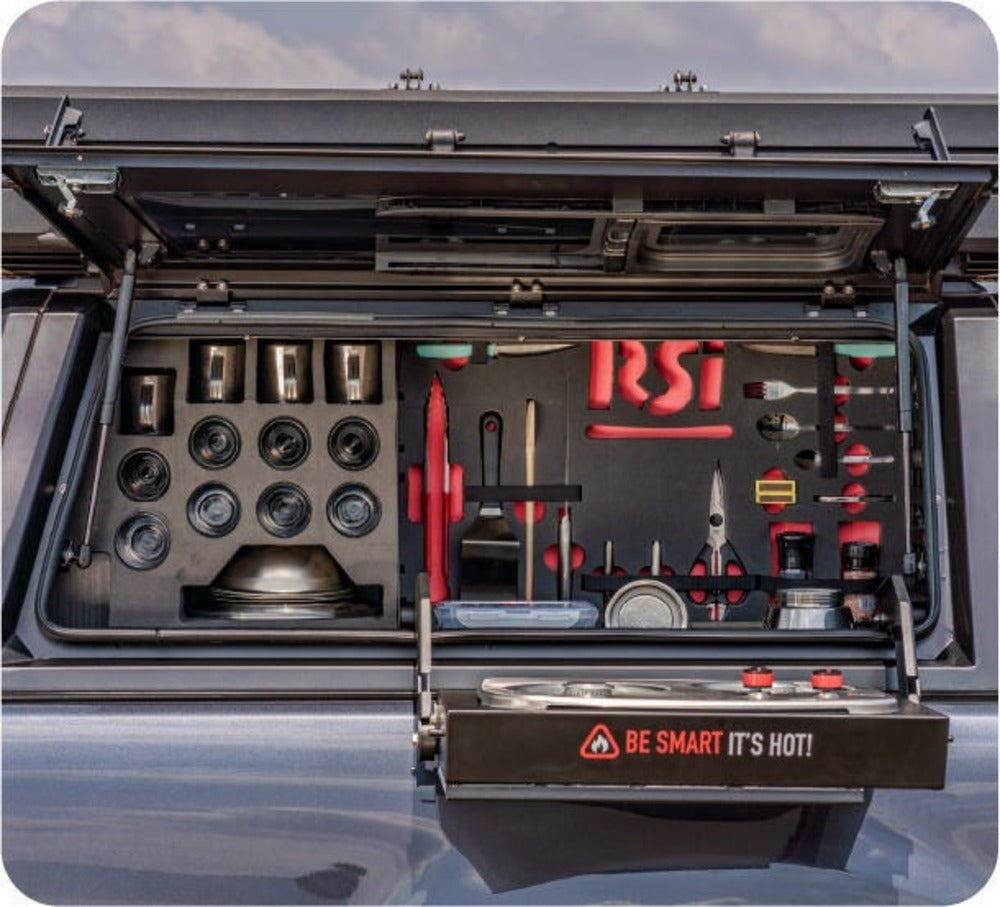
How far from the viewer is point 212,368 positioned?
355cm

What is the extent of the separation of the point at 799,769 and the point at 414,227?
135 centimetres

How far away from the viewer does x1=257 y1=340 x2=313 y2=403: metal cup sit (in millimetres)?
3578

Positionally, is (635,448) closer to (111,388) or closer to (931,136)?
(931,136)

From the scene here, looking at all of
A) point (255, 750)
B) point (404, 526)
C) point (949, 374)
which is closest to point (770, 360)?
point (949, 374)

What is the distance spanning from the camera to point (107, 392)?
3.16 meters

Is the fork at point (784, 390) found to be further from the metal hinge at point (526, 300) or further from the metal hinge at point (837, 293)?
the metal hinge at point (526, 300)

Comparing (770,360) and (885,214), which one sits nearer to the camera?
(885,214)

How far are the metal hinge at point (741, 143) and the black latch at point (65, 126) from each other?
4.06 feet

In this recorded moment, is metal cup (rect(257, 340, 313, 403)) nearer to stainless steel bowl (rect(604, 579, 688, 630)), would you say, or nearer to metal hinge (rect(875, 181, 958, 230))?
stainless steel bowl (rect(604, 579, 688, 630))

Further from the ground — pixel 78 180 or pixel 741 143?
pixel 741 143

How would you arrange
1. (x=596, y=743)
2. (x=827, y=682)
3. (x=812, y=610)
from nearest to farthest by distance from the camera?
(x=596, y=743)
(x=827, y=682)
(x=812, y=610)

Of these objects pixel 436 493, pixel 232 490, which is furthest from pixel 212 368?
pixel 436 493

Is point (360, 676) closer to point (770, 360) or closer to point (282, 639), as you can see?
point (282, 639)

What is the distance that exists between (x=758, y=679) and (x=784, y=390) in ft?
3.61
